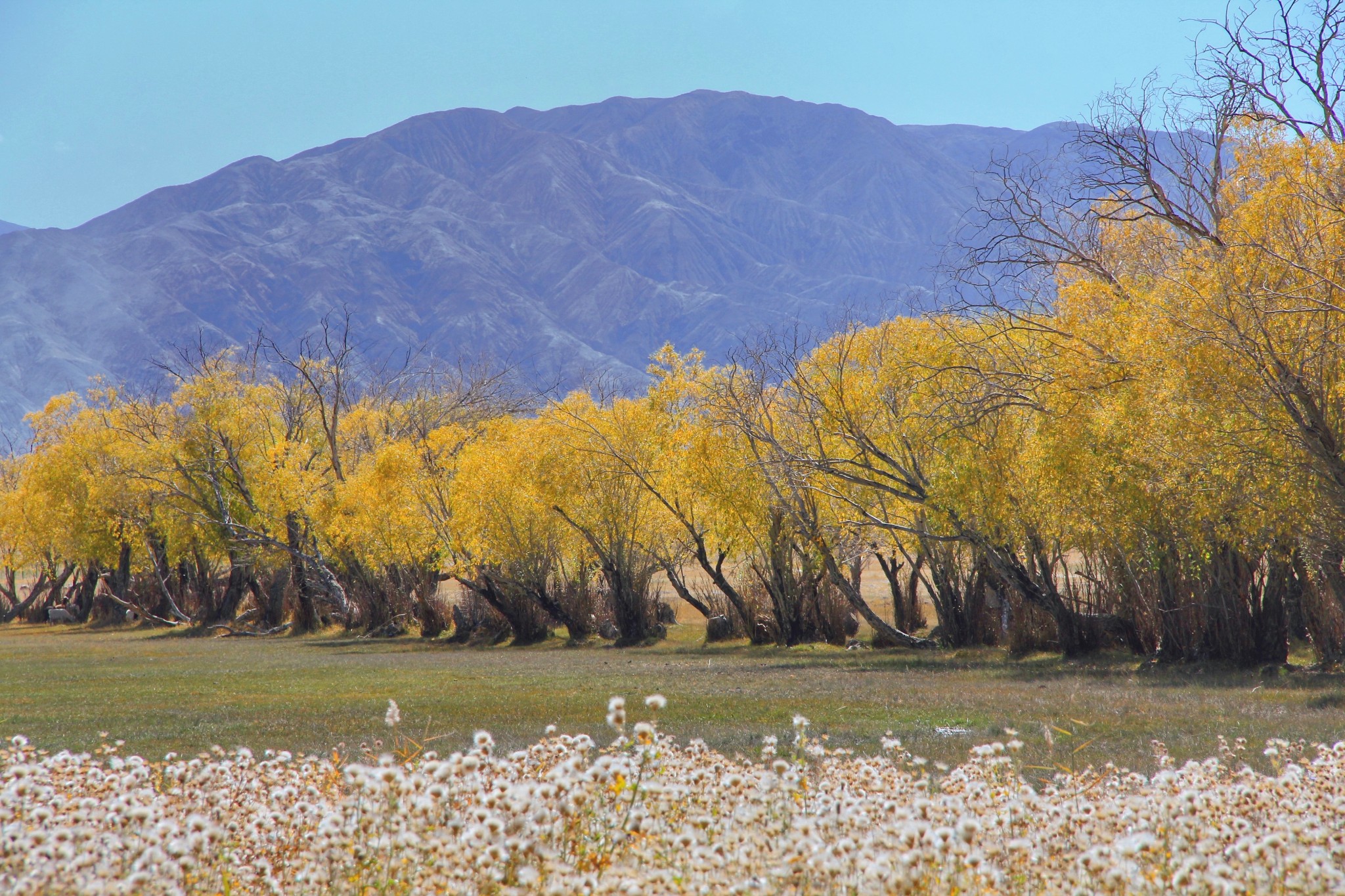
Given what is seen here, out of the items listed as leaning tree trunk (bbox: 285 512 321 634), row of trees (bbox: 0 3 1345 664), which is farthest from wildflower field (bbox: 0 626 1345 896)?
leaning tree trunk (bbox: 285 512 321 634)

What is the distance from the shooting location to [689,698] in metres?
16.1

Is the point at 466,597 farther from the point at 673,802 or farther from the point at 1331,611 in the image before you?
the point at 673,802

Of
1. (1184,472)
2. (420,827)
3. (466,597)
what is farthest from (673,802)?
(466,597)

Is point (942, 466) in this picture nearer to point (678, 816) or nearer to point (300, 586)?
point (678, 816)

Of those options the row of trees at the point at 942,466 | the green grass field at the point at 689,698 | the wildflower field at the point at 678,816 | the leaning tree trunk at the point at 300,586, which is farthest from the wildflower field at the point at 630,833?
the leaning tree trunk at the point at 300,586

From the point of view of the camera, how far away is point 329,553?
3991 centimetres

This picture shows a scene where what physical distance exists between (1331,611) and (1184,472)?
13.2 ft

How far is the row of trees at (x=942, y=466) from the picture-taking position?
1509cm

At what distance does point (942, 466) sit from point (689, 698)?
849 centimetres

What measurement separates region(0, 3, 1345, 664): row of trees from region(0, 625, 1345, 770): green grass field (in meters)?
1.97

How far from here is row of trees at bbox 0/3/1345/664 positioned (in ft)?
49.5

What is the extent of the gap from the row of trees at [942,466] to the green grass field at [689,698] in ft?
6.48

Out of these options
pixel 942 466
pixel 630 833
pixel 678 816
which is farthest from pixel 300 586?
pixel 630 833

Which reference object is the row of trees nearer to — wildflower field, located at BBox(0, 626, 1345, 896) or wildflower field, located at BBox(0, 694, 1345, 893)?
wildflower field, located at BBox(0, 626, 1345, 896)
